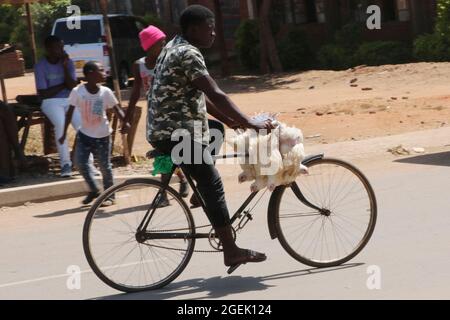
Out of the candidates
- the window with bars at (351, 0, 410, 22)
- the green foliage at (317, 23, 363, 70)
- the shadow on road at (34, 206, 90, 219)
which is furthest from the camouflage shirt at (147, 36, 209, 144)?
the window with bars at (351, 0, 410, 22)

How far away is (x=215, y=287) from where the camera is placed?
6328mm

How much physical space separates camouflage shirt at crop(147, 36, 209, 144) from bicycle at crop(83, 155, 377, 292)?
1.00 feet

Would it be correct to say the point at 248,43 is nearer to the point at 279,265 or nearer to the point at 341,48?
the point at 341,48

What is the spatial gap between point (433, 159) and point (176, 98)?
5754 millimetres

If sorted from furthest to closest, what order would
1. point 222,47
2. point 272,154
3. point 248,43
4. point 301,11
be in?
point 301,11
point 248,43
point 222,47
point 272,154

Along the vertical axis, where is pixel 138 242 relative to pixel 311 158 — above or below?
below

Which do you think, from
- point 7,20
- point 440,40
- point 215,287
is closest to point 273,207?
point 215,287

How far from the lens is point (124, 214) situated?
6.44 meters

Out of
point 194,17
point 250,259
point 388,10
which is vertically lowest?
point 250,259

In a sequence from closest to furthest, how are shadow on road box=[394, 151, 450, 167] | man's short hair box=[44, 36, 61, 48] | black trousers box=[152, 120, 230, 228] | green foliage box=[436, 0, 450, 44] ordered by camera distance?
black trousers box=[152, 120, 230, 228]
shadow on road box=[394, 151, 450, 167]
man's short hair box=[44, 36, 61, 48]
green foliage box=[436, 0, 450, 44]

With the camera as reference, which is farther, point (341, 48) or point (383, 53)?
point (341, 48)

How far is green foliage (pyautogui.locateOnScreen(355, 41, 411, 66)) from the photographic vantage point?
23.5m

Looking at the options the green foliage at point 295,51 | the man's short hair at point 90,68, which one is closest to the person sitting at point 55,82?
the man's short hair at point 90,68

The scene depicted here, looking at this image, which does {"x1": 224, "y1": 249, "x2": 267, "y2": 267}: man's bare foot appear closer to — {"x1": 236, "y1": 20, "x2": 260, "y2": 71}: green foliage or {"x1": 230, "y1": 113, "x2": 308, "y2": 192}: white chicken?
{"x1": 230, "y1": 113, "x2": 308, "y2": 192}: white chicken
